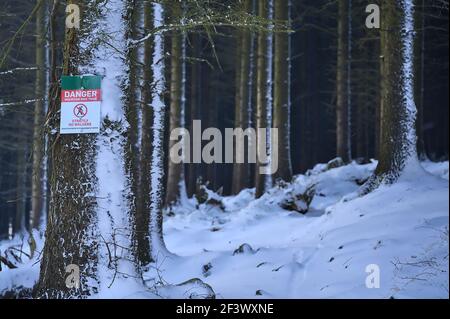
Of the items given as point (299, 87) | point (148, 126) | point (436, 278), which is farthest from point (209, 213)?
point (299, 87)

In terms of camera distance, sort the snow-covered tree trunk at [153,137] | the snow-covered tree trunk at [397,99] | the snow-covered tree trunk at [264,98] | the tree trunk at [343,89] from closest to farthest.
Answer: the snow-covered tree trunk at [153,137] → the snow-covered tree trunk at [397,99] → the snow-covered tree trunk at [264,98] → the tree trunk at [343,89]

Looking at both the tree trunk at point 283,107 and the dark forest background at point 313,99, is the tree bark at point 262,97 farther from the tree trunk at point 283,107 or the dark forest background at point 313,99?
the dark forest background at point 313,99

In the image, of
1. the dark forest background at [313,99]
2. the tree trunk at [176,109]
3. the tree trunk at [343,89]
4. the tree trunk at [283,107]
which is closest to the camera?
the tree trunk at [176,109]

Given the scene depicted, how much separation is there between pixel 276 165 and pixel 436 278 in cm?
1120

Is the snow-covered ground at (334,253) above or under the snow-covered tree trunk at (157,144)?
under

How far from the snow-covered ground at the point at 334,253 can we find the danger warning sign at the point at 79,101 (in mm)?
1731

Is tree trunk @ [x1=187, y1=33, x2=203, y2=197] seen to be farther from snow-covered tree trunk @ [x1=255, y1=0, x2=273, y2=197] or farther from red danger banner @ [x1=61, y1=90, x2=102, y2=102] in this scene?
red danger banner @ [x1=61, y1=90, x2=102, y2=102]

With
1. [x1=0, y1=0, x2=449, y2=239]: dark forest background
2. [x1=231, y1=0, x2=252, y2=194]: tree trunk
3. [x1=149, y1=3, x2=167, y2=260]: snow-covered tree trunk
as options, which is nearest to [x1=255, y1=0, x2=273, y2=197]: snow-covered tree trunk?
[x1=231, y1=0, x2=252, y2=194]: tree trunk

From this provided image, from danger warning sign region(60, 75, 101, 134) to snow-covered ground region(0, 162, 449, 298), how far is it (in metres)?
1.73

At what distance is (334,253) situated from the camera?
7191 millimetres

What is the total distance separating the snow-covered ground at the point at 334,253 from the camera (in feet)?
18.2

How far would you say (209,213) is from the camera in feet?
51.4

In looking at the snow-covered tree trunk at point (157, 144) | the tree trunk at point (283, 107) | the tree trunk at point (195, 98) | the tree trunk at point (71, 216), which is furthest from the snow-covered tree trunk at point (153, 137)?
the tree trunk at point (195, 98)

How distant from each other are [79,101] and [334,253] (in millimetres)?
3879
